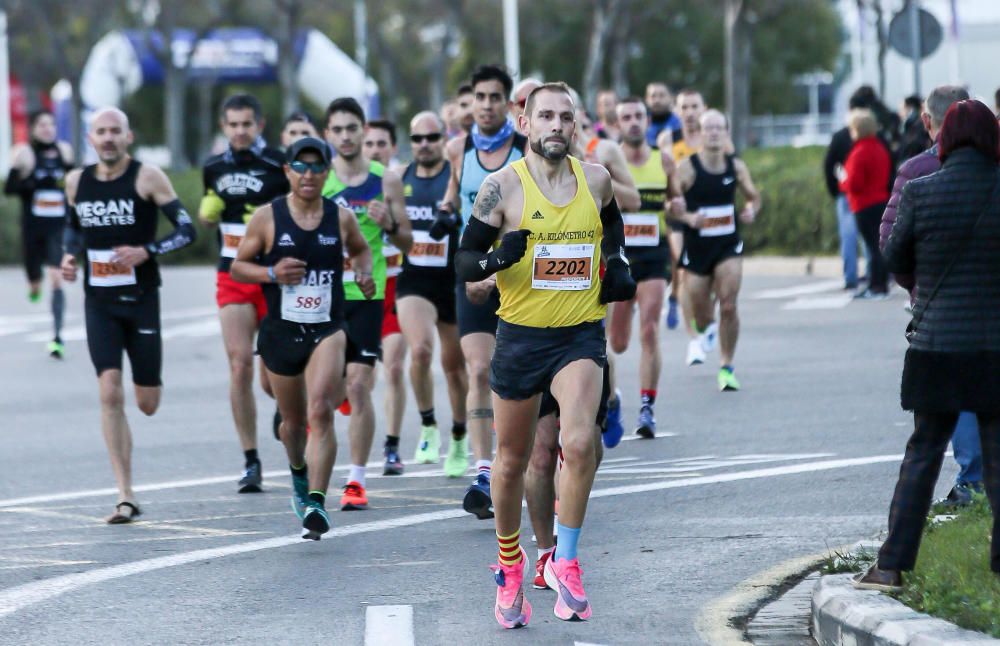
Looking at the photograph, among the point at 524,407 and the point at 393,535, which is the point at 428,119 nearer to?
the point at 393,535

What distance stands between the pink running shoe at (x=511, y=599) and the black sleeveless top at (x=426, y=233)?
155 inches

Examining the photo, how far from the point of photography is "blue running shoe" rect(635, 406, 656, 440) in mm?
12773

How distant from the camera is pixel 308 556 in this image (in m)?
9.00

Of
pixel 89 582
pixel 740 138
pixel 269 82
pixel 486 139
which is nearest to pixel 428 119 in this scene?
pixel 486 139

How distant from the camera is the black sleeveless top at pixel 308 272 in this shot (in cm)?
953

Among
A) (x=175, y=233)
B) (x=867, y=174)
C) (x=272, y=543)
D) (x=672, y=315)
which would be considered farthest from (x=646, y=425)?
(x=867, y=174)

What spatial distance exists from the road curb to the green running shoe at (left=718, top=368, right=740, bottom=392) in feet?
25.3

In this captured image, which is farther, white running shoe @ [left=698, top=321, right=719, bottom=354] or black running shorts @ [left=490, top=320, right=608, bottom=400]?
white running shoe @ [left=698, top=321, right=719, bottom=354]

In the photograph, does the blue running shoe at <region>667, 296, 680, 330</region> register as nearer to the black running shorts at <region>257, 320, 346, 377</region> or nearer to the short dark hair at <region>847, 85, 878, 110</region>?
the short dark hair at <region>847, 85, 878, 110</region>

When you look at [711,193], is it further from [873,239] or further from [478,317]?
[873,239]

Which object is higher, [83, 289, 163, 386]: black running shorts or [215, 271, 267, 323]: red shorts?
[215, 271, 267, 323]: red shorts

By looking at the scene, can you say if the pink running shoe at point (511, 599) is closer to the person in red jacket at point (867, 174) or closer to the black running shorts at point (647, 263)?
the black running shorts at point (647, 263)

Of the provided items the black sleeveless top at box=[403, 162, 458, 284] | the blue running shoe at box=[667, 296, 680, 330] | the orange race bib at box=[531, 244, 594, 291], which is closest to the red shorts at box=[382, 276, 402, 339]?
the black sleeveless top at box=[403, 162, 458, 284]

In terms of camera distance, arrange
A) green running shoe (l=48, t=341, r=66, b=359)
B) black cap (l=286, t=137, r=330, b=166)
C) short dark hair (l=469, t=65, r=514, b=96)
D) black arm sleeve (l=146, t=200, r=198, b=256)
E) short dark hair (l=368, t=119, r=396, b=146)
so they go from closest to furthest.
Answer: black cap (l=286, t=137, r=330, b=166), short dark hair (l=469, t=65, r=514, b=96), black arm sleeve (l=146, t=200, r=198, b=256), short dark hair (l=368, t=119, r=396, b=146), green running shoe (l=48, t=341, r=66, b=359)
